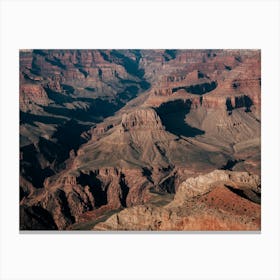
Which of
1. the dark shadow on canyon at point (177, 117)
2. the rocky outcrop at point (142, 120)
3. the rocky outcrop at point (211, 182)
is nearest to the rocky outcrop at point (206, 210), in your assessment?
the rocky outcrop at point (211, 182)

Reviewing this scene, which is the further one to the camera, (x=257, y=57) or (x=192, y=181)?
(x=257, y=57)

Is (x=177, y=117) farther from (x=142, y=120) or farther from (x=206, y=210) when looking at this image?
(x=206, y=210)

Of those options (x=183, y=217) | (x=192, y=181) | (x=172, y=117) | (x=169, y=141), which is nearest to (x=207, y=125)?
(x=172, y=117)

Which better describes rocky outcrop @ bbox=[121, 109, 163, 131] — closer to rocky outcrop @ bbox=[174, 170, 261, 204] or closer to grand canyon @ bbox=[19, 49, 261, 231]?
grand canyon @ bbox=[19, 49, 261, 231]

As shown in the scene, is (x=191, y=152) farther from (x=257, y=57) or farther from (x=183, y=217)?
(x=183, y=217)

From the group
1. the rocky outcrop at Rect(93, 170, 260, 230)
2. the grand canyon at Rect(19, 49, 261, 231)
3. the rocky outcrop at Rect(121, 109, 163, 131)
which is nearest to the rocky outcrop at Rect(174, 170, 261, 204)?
the rocky outcrop at Rect(93, 170, 260, 230)

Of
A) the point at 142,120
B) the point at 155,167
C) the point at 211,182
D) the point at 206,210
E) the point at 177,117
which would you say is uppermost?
the point at 177,117

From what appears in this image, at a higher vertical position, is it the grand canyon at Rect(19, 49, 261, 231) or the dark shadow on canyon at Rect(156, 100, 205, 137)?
the dark shadow on canyon at Rect(156, 100, 205, 137)

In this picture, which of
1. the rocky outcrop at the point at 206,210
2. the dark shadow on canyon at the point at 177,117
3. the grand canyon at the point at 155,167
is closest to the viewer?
the rocky outcrop at the point at 206,210

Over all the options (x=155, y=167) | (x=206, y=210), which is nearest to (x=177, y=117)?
(x=155, y=167)

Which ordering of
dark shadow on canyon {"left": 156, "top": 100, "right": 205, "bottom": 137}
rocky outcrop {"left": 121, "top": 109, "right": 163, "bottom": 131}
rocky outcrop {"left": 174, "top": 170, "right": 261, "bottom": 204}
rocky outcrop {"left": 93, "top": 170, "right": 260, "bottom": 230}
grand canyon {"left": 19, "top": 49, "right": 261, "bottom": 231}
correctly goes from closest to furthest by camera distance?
rocky outcrop {"left": 93, "top": 170, "right": 260, "bottom": 230} < grand canyon {"left": 19, "top": 49, "right": 261, "bottom": 231} < rocky outcrop {"left": 174, "top": 170, "right": 261, "bottom": 204} < rocky outcrop {"left": 121, "top": 109, "right": 163, "bottom": 131} < dark shadow on canyon {"left": 156, "top": 100, "right": 205, "bottom": 137}

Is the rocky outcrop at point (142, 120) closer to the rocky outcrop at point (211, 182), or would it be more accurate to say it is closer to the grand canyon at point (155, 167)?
the grand canyon at point (155, 167)
